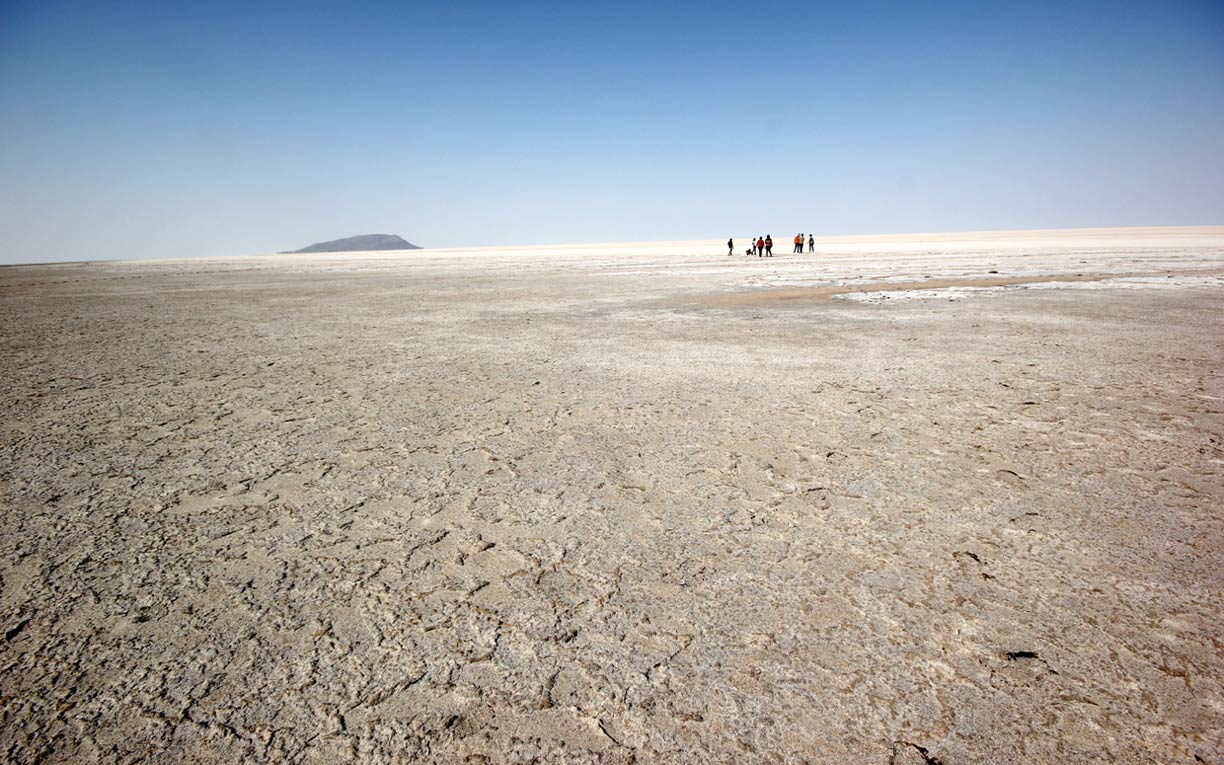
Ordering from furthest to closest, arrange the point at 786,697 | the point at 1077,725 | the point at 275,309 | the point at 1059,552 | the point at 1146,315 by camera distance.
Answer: the point at 275,309 → the point at 1146,315 → the point at 1059,552 → the point at 786,697 → the point at 1077,725

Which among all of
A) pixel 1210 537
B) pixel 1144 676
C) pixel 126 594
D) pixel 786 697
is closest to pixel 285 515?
pixel 126 594

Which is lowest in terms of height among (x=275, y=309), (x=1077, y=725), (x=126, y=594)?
(x=1077, y=725)

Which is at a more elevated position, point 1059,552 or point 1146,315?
point 1146,315

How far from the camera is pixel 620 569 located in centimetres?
236

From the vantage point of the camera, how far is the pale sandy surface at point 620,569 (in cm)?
162

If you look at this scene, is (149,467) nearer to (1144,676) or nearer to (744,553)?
(744,553)

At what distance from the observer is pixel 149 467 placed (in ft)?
11.4

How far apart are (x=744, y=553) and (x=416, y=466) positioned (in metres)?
1.99

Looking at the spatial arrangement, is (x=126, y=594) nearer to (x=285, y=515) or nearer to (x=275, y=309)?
(x=285, y=515)

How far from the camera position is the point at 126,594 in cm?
221

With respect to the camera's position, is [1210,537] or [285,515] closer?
[1210,537]

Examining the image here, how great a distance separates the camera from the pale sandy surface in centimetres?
162

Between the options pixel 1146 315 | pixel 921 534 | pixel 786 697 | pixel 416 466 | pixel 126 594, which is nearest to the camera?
pixel 786 697

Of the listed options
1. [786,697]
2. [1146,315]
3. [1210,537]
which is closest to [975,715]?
[786,697]
